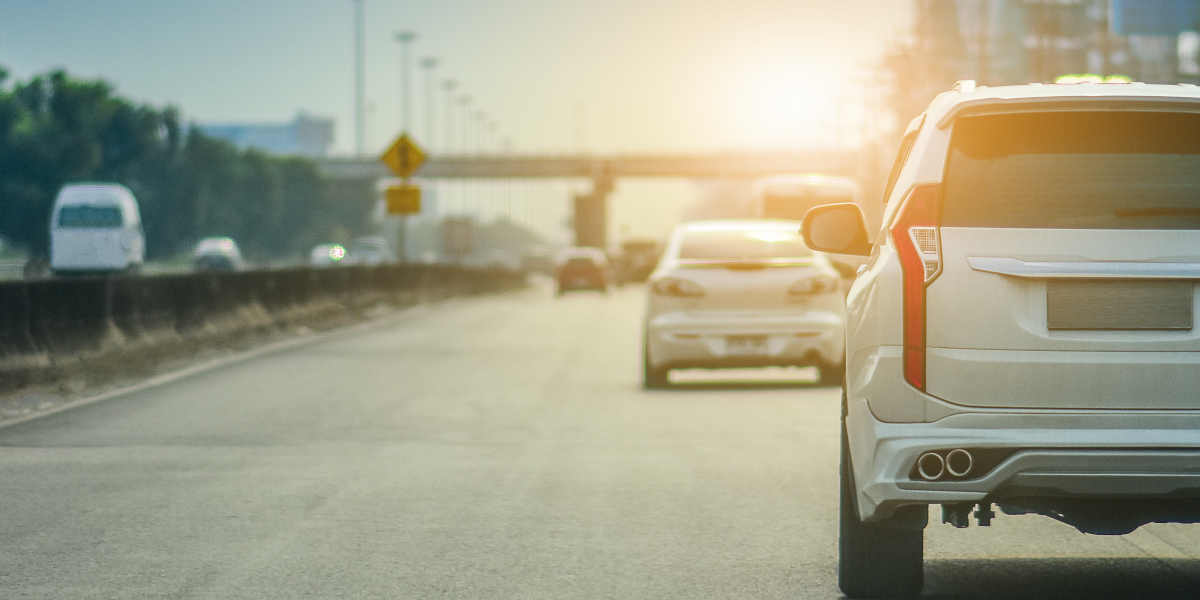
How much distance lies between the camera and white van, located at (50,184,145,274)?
47844 millimetres

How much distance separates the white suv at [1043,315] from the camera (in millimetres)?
5332

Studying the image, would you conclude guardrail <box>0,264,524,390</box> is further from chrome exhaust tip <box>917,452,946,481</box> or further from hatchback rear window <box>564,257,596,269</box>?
hatchback rear window <box>564,257,596,269</box>

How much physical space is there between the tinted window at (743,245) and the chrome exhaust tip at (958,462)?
1098 centimetres

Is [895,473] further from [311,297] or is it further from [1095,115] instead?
[311,297]

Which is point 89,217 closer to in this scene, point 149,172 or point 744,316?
point 744,316

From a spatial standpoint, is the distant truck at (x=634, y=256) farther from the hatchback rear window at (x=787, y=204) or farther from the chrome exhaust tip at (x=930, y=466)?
the chrome exhaust tip at (x=930, y=466)

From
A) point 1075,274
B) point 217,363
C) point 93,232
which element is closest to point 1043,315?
point 1075,274

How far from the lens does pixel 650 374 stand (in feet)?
53.0

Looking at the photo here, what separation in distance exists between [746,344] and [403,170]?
60.5 ft

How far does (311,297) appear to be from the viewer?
28.6 m

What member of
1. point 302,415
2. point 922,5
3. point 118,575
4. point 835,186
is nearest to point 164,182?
point 835,186

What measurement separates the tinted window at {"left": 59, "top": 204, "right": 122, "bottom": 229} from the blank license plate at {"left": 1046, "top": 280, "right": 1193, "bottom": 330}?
4492 cm

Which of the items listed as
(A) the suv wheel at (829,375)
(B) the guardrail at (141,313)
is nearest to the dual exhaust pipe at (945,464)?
(A) the suv wheel at (829,375)

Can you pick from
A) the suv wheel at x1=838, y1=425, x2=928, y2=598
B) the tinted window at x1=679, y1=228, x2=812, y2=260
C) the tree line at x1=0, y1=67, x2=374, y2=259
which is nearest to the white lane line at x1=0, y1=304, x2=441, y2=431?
the tinted window at x1=679, y1=228, x2=812, y2=260
